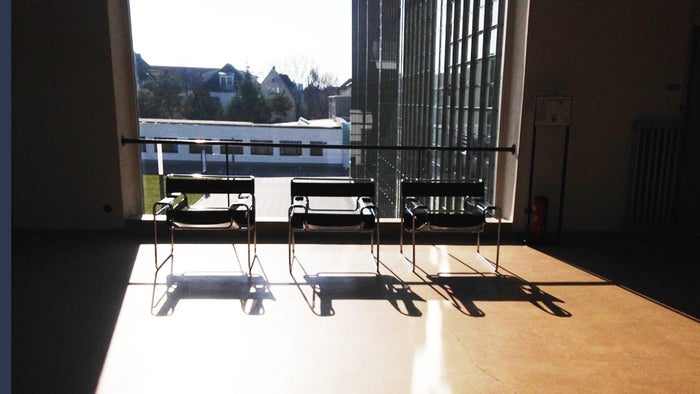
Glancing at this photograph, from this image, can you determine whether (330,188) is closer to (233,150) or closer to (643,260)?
(233,150)

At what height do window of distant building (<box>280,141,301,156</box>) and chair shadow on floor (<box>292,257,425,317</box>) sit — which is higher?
window of distant building (<box>280,141,301,156</box>)

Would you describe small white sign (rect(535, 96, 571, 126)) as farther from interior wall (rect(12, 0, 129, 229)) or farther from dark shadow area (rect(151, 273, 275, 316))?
interior wall (rect(12, 0, 129, 229))

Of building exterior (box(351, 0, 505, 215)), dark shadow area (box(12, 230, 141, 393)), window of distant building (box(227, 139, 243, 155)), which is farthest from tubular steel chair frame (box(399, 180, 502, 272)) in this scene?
dark shadow area (box(12, 230, 141, 393))

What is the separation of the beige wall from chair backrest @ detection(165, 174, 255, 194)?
999 mm

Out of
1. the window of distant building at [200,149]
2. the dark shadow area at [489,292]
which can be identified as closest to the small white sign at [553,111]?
the dark shadow area at [489,292]

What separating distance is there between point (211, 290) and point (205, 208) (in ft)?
2.85

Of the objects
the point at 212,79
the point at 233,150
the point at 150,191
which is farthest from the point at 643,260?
the point at 150,191

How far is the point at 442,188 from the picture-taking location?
16.1 ft

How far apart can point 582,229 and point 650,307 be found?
1.99 m

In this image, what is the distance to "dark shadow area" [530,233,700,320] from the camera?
4070 mm

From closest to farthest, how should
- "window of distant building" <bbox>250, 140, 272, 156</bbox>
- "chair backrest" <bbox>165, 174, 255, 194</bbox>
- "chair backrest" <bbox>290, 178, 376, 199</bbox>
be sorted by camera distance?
"chair backrest" <bbox>165, 174, 255, 194</bbox>
"chair backrest" <bbox>290, 178, 376, 199</bbox>
"window of distant building" <bbox>250, 140, 272, 156</bbox>

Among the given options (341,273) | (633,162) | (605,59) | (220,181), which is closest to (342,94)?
(220,181)

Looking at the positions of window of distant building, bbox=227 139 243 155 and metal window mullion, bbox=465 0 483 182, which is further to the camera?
metal window mullion, bbox=465 0 483 182

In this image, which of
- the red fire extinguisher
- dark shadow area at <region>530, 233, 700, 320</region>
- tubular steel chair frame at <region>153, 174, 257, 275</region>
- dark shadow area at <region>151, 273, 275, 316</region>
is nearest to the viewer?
dark shadow area at <region>151, 273, 275, 316</region>
